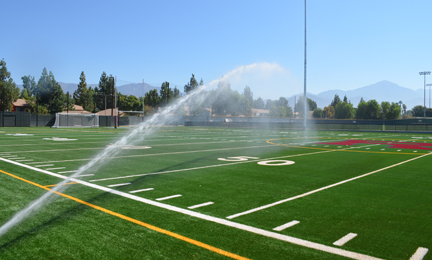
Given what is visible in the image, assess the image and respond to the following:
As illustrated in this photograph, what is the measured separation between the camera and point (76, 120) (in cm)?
6184

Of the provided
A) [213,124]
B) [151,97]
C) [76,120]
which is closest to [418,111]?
[213,124]

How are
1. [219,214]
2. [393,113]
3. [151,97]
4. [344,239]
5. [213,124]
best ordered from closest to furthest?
[344,239]
[219,214]
[213,124]
[151,97]
[393,113]

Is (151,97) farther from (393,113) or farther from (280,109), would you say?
(393,113)

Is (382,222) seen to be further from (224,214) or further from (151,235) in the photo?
(151,235)

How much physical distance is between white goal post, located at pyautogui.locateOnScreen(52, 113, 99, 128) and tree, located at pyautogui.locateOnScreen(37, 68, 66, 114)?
1943cm

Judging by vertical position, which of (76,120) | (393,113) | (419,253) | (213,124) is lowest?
(419,253)

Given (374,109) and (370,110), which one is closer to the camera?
(374,109)

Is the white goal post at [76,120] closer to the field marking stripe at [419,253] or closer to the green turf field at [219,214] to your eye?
the green turf field at [219,214]

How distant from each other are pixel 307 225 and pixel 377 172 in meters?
6.37

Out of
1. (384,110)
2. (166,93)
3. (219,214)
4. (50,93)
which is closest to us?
(219,214)

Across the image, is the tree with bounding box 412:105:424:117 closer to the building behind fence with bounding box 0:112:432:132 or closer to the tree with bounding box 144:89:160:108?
the building behind fence with bounding box 0:112:432:132

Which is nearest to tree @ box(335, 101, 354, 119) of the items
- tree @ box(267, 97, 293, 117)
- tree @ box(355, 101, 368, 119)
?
tree @ box(355, 101, 368, 119)

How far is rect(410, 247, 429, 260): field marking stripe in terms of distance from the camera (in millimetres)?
3836

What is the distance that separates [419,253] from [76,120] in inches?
2559
